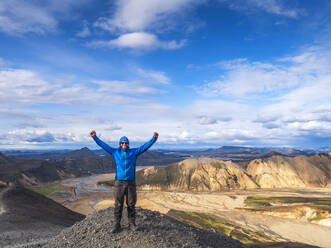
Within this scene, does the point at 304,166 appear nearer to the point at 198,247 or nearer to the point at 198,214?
the point at 198,214

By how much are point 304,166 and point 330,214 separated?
6870 cm

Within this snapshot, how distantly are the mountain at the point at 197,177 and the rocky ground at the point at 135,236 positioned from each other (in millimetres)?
92725

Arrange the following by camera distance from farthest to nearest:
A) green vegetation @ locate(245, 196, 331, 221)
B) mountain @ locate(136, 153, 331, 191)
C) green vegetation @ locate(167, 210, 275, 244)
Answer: mountain @ locate(136, 153, 331, 191), green vegetation @ locate(245, 196, 331, 221), green vegetation @ locate(167, 210, 275, 244)

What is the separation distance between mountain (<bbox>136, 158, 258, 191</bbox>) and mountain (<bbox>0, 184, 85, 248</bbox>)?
231 ft

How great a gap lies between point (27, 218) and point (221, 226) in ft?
112

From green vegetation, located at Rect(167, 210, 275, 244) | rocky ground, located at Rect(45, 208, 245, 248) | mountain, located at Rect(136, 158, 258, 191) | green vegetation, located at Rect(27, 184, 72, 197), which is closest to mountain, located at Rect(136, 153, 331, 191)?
mountain, located at Rect(136, 158, 258, 191)

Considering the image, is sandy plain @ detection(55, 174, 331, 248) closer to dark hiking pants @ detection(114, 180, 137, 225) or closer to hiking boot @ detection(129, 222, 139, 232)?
hiking boot @ detection(129, 222, 139, 232)

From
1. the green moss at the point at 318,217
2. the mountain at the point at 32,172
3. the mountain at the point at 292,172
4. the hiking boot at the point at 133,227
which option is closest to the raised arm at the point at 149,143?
the hiking boot at the point at 133,227

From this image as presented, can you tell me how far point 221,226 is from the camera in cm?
4575

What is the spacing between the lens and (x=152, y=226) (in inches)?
416

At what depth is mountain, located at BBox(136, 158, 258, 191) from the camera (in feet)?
339

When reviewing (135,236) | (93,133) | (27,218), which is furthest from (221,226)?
Result: (93,133)

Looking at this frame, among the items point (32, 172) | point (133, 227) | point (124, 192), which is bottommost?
point (32, 172)

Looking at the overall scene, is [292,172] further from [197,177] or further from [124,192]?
[124,192]
